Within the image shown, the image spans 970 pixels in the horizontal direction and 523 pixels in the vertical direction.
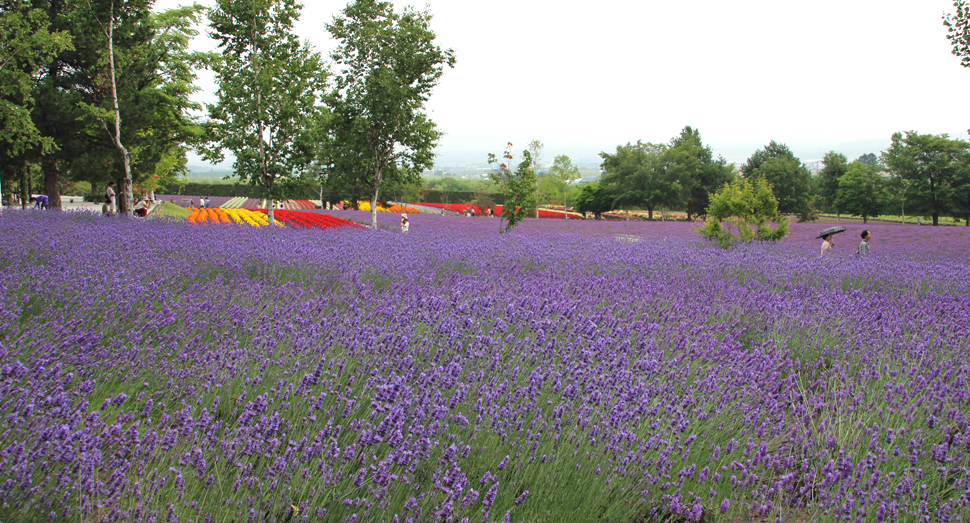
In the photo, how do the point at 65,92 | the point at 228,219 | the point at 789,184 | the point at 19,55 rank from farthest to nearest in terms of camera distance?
the point at 789,184
the point at 228,219
the point at 65,92
the point at 19,55

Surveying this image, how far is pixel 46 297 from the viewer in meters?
3.62

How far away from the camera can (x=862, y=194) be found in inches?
1763

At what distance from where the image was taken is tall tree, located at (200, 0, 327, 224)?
14102 mm

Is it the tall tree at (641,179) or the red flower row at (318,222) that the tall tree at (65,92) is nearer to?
the red flower row at (318,222)

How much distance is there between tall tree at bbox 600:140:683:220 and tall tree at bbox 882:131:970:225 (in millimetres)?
17738

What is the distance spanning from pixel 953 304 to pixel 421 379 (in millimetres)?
5764

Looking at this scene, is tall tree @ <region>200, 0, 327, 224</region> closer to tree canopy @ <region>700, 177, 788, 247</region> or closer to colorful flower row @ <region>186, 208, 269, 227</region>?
colorful flower row @ <region>186, 208, 269, 227</region>

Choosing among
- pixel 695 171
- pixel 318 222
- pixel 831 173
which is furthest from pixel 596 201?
pixel 318 222

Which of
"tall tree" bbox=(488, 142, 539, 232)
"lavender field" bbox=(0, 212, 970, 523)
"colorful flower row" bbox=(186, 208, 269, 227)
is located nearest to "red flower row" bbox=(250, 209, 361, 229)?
"colorful flower row" bbox=(186, 208, 269, 227)

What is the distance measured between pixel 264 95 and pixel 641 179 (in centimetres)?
3781

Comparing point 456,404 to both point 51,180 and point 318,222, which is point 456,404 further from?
point 51,180

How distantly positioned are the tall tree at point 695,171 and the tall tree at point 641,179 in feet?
2.59

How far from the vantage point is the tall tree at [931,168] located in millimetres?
40094

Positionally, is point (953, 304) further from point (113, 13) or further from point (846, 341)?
point (113, 13)
